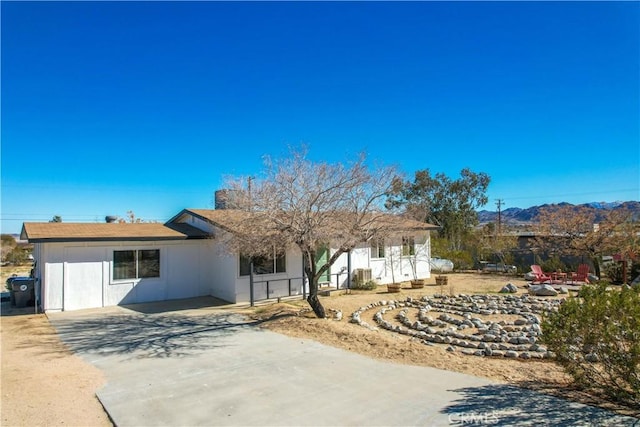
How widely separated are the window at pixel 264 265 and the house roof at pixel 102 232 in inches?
85.0

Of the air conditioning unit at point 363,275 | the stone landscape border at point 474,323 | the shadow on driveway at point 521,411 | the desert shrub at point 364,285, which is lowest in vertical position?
the shadow on driveway at point 521,411

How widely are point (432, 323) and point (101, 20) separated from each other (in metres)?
12.4

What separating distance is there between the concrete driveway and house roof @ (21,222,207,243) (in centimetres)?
444

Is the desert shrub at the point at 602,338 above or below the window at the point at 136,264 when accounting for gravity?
below

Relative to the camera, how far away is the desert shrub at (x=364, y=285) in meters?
18.2

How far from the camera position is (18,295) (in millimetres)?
13953

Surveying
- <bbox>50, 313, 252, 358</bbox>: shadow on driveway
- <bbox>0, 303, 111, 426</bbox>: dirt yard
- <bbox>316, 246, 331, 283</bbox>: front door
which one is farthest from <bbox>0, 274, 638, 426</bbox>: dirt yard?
<bbox>316, 246, 331, 283</bbox>: front door

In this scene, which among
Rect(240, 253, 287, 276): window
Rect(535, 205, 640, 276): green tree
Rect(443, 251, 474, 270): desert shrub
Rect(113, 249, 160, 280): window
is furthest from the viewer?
Rect(443, 251, 474, 270): desert shrub

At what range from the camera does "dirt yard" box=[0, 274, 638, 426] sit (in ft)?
18.3

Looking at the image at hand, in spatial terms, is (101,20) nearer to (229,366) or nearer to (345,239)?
(345,239)

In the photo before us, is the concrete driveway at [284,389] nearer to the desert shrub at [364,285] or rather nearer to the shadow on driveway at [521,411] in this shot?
the shadow on driveway at [521,411]

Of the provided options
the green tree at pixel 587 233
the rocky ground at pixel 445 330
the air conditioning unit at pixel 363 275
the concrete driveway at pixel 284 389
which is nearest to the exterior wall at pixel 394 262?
the air conditioning unit at pixel 363 275

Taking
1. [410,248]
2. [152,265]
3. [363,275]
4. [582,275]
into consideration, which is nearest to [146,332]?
[152,265]

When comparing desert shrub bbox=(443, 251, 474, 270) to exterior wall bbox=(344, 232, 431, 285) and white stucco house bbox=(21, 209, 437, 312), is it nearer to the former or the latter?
exterior wall bbox=(344, 232, 431, 285)
